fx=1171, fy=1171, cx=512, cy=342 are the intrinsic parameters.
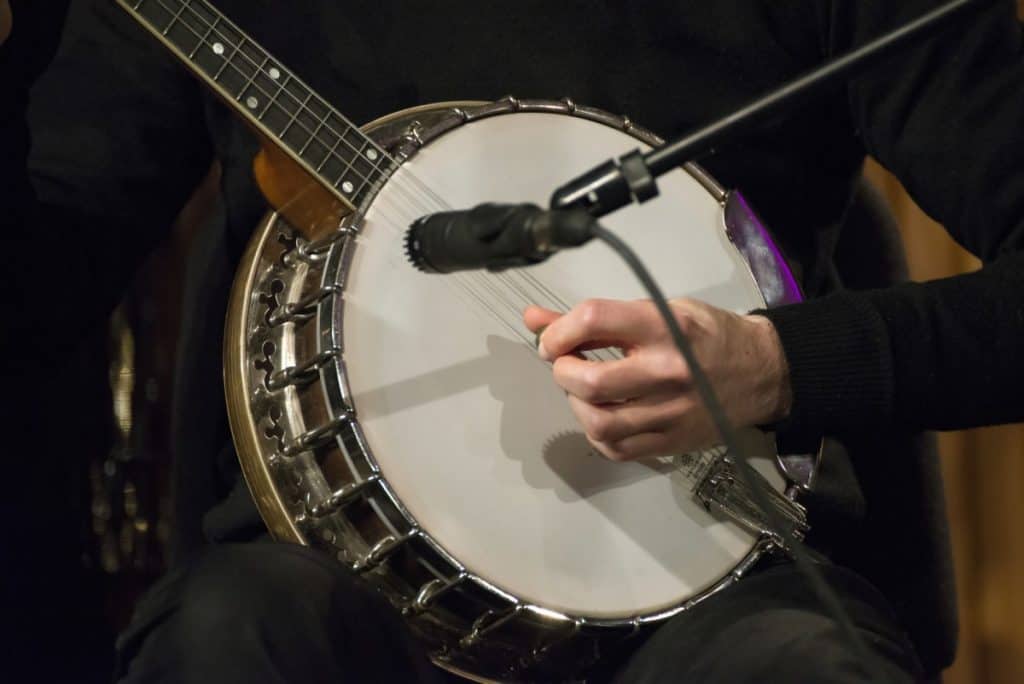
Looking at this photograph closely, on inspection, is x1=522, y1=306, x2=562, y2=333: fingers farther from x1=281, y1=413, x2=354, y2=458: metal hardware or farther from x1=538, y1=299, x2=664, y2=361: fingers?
x1=281, y1=413, x2=354, y2=458: metal hardware

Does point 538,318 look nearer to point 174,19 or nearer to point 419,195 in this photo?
point 419,195

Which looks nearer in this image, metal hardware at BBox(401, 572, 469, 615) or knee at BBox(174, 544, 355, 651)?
knee at BBox(174, 544, 355, 651)

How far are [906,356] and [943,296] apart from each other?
2.2 inches

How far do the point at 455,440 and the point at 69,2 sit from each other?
522 millimetres

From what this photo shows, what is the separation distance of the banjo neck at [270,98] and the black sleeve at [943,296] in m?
0.31

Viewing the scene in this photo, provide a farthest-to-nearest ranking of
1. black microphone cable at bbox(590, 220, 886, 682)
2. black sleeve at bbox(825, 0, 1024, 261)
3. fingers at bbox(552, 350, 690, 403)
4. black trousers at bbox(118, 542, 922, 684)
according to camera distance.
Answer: black sleeve at bbox(825, 0, 1024, 261) → fingers at bbox(552, 350, 690, 403) → black trousers at bbox(118, 542, 922, 684) → black microphone cable at bbox(590, 220, 886, 682)

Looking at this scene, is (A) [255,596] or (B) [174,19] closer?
(A) [255,596]

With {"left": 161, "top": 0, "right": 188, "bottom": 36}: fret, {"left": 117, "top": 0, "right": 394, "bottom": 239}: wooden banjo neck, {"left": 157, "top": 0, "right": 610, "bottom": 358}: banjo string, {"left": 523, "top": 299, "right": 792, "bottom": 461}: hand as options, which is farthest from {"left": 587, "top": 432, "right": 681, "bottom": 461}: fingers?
{"left": 161, "top": 0, "right": 188, "bottom": 36}: fret

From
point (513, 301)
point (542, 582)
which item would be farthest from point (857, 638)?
point (513, 301)

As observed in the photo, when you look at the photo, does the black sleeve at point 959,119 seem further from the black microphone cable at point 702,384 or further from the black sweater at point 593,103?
the black microphone cable at point 702,384

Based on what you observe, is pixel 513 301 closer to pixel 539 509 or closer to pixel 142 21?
pixel 539 509

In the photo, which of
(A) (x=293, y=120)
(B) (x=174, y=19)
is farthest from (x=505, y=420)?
(B) (x=174, y=19)

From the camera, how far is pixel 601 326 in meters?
0.74

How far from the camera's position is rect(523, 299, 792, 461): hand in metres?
0.74
